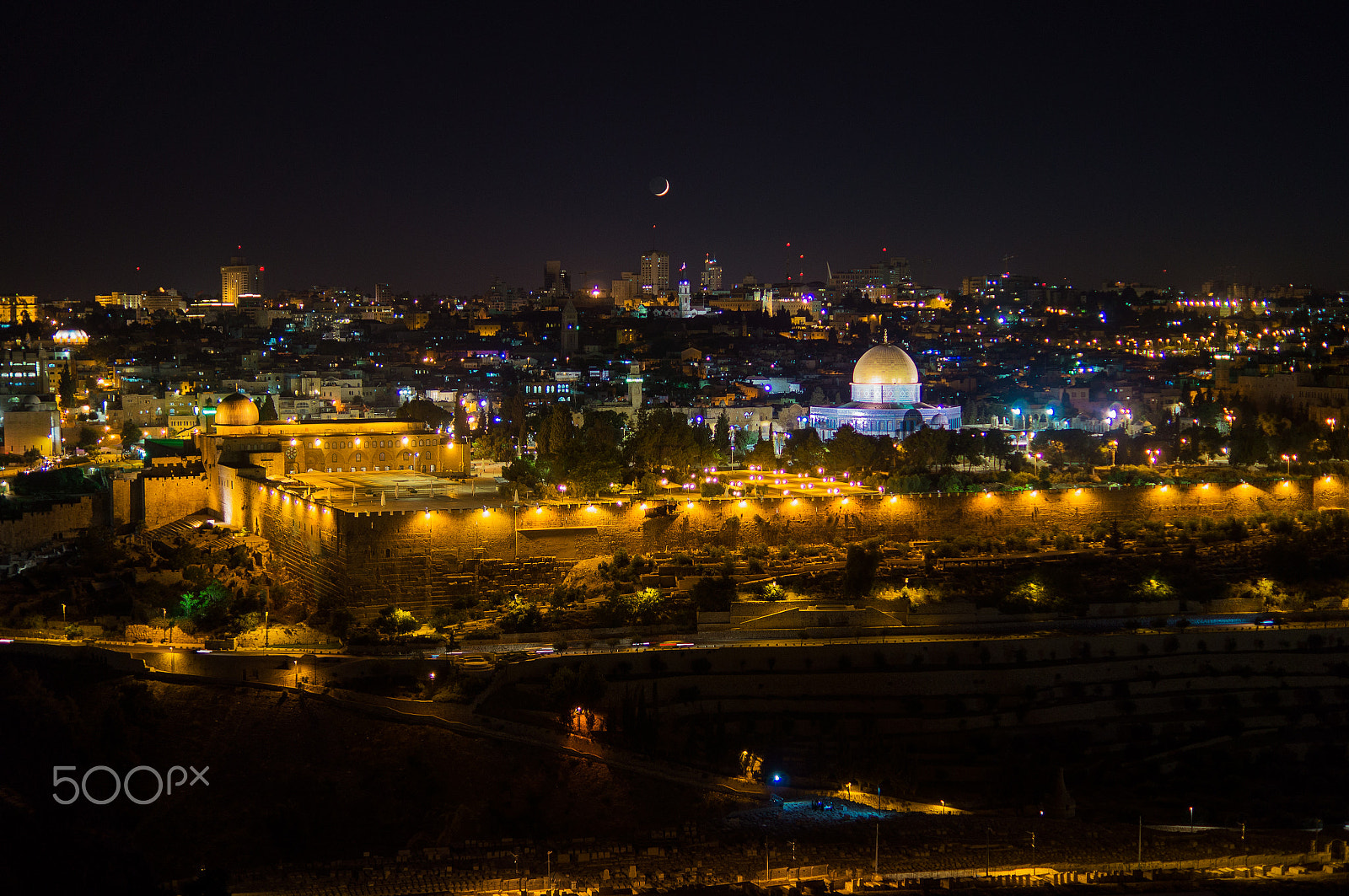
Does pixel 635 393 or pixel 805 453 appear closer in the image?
pixel 805 453

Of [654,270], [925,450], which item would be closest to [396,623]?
[925,450]

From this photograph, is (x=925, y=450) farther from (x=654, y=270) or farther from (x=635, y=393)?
(x=654, y=270)

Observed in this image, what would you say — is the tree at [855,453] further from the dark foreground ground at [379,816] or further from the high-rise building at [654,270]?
the high-rise building at [654,270]

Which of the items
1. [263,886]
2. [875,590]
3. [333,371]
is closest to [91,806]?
[263,886]

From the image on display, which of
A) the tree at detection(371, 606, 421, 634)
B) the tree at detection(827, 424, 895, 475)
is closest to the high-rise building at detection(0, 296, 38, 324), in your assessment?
the tree at detection(827, 424, 895, 475)

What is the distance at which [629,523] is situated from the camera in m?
21.8

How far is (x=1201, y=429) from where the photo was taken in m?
34.6

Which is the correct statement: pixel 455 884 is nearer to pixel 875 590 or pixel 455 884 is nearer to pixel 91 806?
pixel 91 806

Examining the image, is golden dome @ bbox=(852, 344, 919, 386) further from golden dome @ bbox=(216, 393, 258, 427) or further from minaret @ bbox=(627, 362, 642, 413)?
golden dome @ bbox=(216, 393, 258, 427)

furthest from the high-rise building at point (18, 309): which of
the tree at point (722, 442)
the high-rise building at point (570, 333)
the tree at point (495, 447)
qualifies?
the tree at point (722, 442)

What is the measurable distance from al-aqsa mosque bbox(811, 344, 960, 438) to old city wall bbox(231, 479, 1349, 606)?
50.8 feet

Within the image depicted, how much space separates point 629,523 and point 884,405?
2183 centimetres

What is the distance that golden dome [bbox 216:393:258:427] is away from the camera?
2825cm

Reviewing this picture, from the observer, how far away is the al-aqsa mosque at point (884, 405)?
40875 mm
